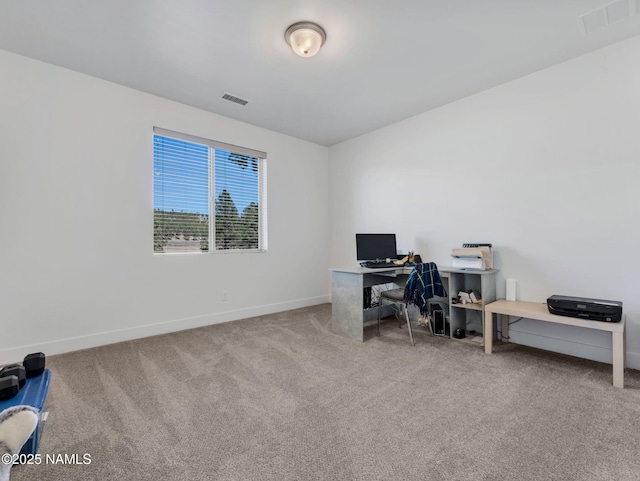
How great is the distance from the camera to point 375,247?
13.3 ft

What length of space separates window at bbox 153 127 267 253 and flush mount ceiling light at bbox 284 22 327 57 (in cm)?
206

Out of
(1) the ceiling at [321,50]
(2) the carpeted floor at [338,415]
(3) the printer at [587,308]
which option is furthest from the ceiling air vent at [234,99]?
(3) the printer at [587,308]

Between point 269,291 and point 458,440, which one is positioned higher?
point 269,291

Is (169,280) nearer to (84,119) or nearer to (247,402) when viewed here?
(84,119)

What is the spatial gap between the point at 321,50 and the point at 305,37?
1.07 ft

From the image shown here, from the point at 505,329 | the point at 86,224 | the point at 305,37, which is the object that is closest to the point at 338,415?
the point at 505,329

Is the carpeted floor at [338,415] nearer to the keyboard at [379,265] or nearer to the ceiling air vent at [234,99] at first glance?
the keyboard at [379,265]

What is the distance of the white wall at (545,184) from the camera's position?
261cm

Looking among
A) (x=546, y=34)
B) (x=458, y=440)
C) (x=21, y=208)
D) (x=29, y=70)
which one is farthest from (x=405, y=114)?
(x=21, y=208)

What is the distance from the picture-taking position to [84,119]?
3127mm

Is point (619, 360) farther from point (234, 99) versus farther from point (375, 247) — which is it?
point (234, 99)

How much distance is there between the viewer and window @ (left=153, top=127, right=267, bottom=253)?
3.71m

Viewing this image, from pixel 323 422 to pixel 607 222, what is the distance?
301 centimetres

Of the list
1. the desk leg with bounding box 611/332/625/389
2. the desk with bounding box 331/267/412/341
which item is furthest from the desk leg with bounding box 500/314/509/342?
the desk with bounding box 331/267/412/341
